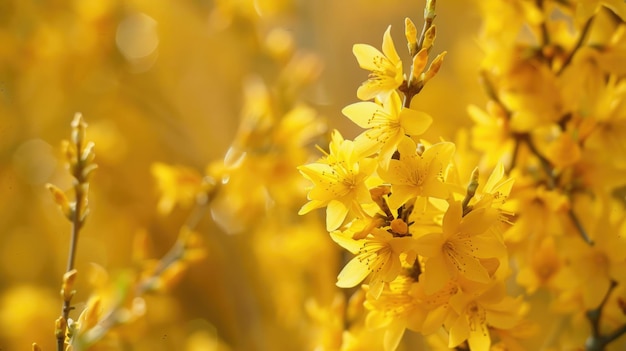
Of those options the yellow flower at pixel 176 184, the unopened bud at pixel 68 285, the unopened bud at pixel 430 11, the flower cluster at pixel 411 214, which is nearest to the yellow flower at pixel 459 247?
the flower cluster at pixel 411 214

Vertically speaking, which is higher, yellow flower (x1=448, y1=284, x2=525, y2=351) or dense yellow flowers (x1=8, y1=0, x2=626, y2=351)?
dense yellow flowers (x1=8, y1=0, x2=626, y2=351)

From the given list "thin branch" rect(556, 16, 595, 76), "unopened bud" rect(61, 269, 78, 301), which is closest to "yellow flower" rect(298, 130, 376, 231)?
"unopened bud" rect(61, 269, 78, 301)

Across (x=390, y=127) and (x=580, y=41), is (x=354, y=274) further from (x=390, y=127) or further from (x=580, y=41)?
(x=580, y=41)

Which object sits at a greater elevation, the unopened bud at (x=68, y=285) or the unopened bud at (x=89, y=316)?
the unopened bud at (x=68, y=285)

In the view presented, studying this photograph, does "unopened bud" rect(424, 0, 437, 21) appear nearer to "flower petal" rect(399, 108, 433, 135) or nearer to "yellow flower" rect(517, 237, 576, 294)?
"flower petal" rect(399, 108, 433, 135)

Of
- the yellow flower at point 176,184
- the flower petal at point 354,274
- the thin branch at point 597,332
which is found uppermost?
the yellow flower at point 176,184

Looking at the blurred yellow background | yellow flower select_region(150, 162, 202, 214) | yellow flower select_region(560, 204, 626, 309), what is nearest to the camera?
yellow flower select_region(560, 204, 626, 309)

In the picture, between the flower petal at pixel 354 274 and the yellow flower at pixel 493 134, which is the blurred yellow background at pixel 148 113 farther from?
the flower petal at pixel 354 274
